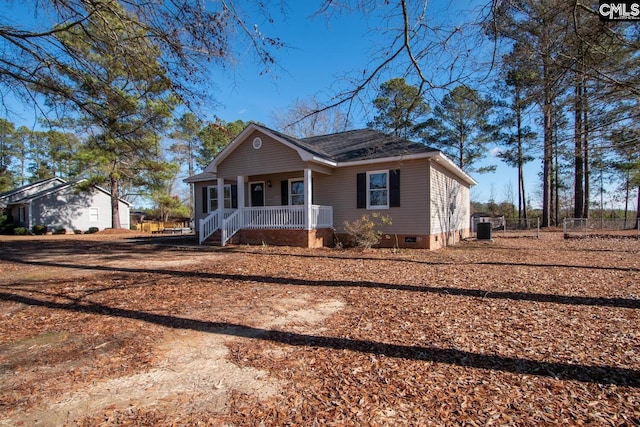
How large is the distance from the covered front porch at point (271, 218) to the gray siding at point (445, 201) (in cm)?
391

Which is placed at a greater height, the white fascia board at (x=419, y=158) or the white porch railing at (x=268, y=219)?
the white fascia board at (x=419, y=158)

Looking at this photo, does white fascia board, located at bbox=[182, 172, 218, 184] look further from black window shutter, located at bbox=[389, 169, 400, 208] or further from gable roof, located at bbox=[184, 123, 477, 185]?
black window shutter, located at bbox=[389, 169, 400, 208]

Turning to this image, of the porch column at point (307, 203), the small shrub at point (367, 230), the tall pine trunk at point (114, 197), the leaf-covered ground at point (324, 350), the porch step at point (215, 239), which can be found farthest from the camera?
the tall pine trunk at point (114, 197)

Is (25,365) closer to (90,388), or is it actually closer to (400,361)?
(90,388)

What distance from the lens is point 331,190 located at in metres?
12.8

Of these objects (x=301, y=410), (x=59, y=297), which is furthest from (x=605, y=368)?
(x=59, y=297)

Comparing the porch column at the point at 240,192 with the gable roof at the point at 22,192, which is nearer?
the porch column at the point at 240,192

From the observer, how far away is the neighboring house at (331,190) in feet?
36.8

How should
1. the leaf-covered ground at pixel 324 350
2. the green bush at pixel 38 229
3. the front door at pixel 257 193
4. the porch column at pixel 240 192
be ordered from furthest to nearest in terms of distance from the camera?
1. the green bush at pixel 38 229
2. the front door at pixel 257 193
3. the porch column at pixel 240 192
4. the leaf-covered ground at pixel 324 350

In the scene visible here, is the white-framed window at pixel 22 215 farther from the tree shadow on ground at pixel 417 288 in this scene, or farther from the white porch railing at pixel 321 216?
the white porch railing at pixel 321 216

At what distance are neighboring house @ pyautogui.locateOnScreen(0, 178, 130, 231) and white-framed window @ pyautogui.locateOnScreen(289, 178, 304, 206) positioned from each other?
20974 millimetres

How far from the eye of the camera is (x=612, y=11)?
449cm

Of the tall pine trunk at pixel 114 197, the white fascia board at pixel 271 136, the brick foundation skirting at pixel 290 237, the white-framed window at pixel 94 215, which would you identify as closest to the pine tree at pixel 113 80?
the white fascia board at pixel 271 136

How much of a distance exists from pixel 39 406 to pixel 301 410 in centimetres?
193
